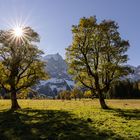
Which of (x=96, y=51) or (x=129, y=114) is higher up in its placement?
(x=96, y=51)

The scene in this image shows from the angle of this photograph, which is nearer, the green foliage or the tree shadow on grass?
the tree shadow on grass

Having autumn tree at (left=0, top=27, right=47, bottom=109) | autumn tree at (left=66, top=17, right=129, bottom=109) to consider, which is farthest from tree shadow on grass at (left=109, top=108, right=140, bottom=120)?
autumn tree at (left=0, top=27, right=47, bottom=109)

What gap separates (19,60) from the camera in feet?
190

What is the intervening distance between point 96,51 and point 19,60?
16.3 metres

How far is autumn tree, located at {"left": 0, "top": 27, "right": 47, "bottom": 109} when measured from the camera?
189 ft

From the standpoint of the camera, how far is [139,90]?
200m

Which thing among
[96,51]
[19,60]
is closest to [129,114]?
[96,51]

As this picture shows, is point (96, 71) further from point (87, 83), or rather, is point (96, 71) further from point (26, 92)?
point (26, 92)

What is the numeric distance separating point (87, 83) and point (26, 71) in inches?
542

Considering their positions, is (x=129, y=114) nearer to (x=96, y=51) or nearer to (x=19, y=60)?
(x=96, y=51)

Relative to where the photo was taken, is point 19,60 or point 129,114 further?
point 19,60

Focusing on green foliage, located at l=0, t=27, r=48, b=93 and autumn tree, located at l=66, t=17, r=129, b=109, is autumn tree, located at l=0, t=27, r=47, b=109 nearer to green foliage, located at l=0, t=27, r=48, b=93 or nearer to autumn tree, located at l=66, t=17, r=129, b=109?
green foliage, located at l=0, t=27, r=48, b=93

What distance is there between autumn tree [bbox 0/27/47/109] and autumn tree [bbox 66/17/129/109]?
7432mm

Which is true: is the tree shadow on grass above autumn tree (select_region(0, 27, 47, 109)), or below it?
below
